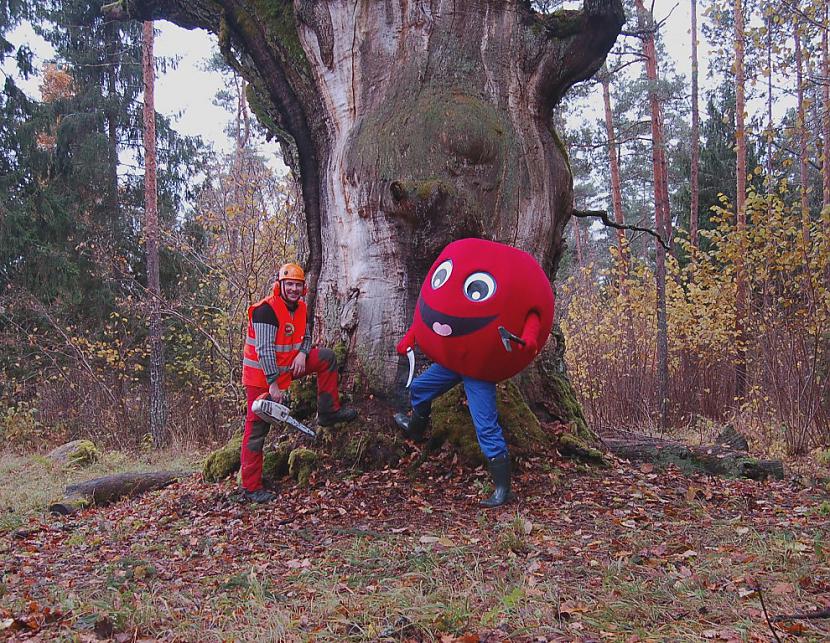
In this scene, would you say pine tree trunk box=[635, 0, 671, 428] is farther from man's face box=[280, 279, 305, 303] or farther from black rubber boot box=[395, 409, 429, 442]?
man's face box=[280, 279, 305, 303]

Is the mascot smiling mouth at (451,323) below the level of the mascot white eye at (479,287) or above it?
below

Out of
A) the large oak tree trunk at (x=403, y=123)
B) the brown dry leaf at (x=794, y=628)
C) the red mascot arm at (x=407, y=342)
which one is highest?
the large oak tree trunk at (x=403, y=123)

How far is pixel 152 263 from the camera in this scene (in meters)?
13.6

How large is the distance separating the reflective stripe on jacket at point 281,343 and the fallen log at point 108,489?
204cm

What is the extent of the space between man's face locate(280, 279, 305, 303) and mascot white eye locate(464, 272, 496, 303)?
143 cm

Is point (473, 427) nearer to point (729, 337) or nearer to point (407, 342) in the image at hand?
point (407, 342)

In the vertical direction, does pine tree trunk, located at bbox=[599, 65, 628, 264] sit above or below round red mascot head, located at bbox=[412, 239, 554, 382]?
above

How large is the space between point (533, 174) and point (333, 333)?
214cm

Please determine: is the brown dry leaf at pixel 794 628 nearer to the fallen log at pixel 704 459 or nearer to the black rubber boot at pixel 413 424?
the black rubber boot at pixel 413 424

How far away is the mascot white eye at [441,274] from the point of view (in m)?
4.71

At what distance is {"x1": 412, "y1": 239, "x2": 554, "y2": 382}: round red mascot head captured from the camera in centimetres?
457

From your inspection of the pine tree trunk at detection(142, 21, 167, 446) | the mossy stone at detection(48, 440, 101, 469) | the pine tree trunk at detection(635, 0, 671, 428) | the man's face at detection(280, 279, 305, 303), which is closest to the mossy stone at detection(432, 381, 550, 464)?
the man's face at detection(280, 279, 305, 303)

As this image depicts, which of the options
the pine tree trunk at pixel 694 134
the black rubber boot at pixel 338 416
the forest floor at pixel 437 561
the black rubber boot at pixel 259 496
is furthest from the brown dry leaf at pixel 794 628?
the pine tree trunk at pixel 694 134

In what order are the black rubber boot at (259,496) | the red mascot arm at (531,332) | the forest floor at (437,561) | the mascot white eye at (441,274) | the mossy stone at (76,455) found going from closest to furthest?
the forest floor at (437,561) → the red mascot arm at (531,332) → the mascot white eye at (441,274) → the black rubber boot at (259,496) → the mossy stone at (76,455)
